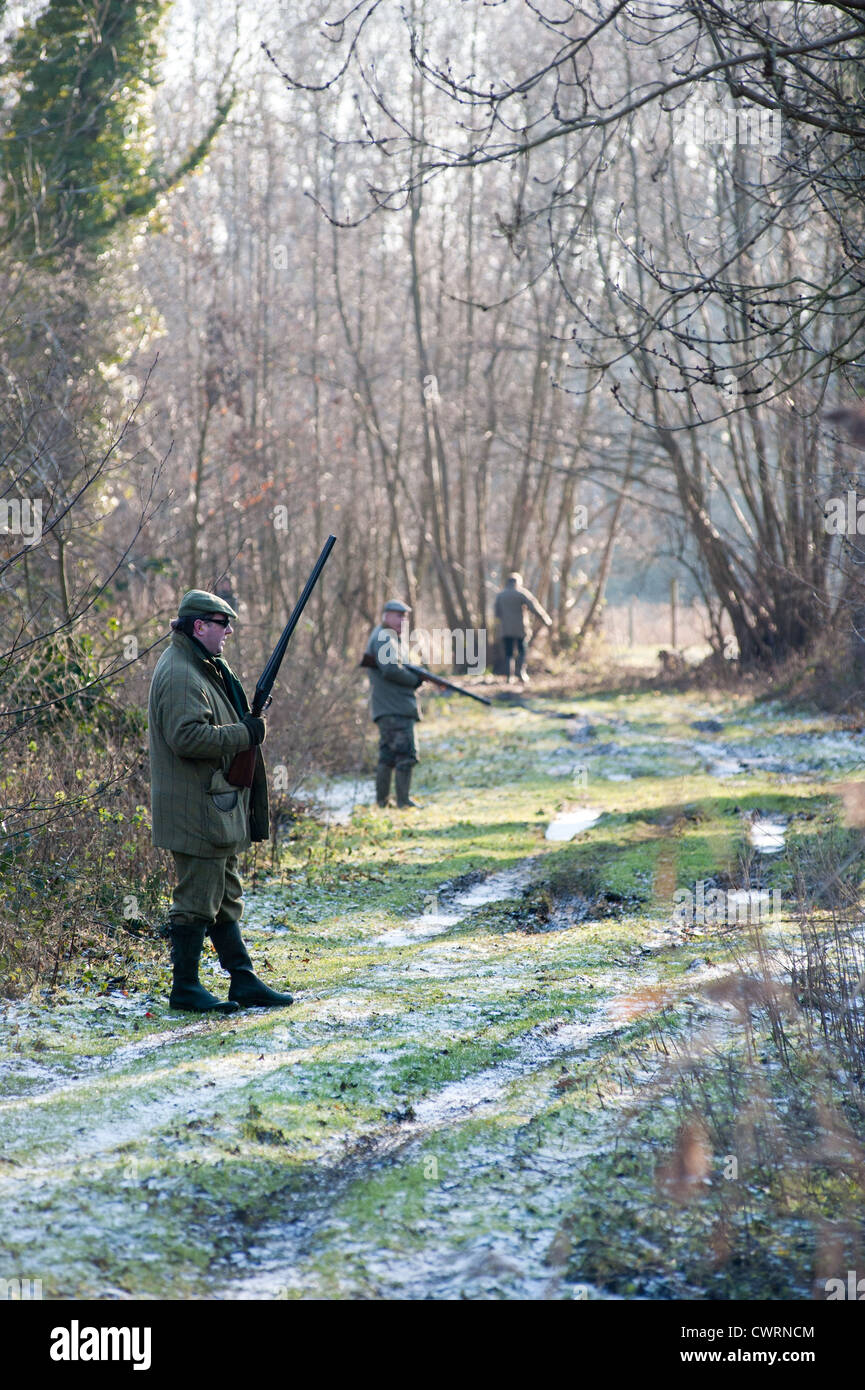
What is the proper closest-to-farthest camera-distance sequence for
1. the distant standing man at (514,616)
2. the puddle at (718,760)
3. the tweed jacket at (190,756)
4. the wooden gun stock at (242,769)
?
1. the tweed jacket at (190,756)
2. the wooden gun stock at (242,769)
3. the puddle at (718,760)
4. the distant standing man at (514,616)

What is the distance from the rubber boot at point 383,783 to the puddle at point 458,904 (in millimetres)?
3006

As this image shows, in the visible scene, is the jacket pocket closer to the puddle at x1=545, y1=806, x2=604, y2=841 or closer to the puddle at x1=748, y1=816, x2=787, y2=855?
the puddle at x1=748, y1=816, x2=787, y2=855

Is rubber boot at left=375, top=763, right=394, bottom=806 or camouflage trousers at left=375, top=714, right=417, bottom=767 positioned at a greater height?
camouflage trousers at left=375, top=714, right=417, bottom=767

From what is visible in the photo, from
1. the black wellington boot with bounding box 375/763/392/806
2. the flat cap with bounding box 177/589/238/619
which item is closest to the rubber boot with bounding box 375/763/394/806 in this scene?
the black wellington boot with bounding box 375/763/392/806

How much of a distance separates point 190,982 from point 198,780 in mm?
1162

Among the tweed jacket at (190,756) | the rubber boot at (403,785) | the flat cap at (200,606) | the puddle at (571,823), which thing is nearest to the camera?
the tweed jacket at (190,756)

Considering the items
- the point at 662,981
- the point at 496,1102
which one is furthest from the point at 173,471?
the point at 496,1102

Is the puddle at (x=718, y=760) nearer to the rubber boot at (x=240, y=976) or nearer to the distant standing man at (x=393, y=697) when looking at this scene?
the distant standing man at (x=393, y=697)

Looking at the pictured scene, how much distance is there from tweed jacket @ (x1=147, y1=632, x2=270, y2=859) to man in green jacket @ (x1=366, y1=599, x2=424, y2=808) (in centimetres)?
654

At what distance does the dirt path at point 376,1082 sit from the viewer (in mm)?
4480

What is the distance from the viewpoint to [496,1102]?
5852mm

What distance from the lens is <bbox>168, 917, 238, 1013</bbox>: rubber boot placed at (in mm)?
7020

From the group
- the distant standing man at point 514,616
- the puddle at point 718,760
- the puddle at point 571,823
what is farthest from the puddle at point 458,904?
the distant standing man at point 514,616
